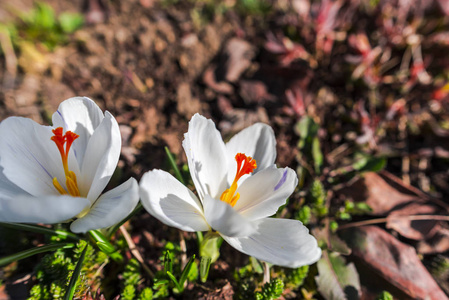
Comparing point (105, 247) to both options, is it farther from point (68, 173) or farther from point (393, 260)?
point (393, 260)

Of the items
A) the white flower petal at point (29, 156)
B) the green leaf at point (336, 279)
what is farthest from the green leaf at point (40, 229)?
the green leaf at point (336, 279)

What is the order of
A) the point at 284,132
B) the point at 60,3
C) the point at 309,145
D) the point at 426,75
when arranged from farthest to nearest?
the point at 60,3, the point at 426,75, the point at 284,132, the point at 309,145

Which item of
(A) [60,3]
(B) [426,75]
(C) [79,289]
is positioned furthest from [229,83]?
(A) [60,3]

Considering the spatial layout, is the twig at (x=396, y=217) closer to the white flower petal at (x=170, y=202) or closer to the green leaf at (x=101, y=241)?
the white flower petal at (x=170, y=202)

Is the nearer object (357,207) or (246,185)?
(246,185)

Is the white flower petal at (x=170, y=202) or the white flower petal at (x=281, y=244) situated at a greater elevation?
the white flower petal at (x=170, y=202)

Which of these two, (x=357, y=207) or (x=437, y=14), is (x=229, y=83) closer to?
(x=357, y=207)
